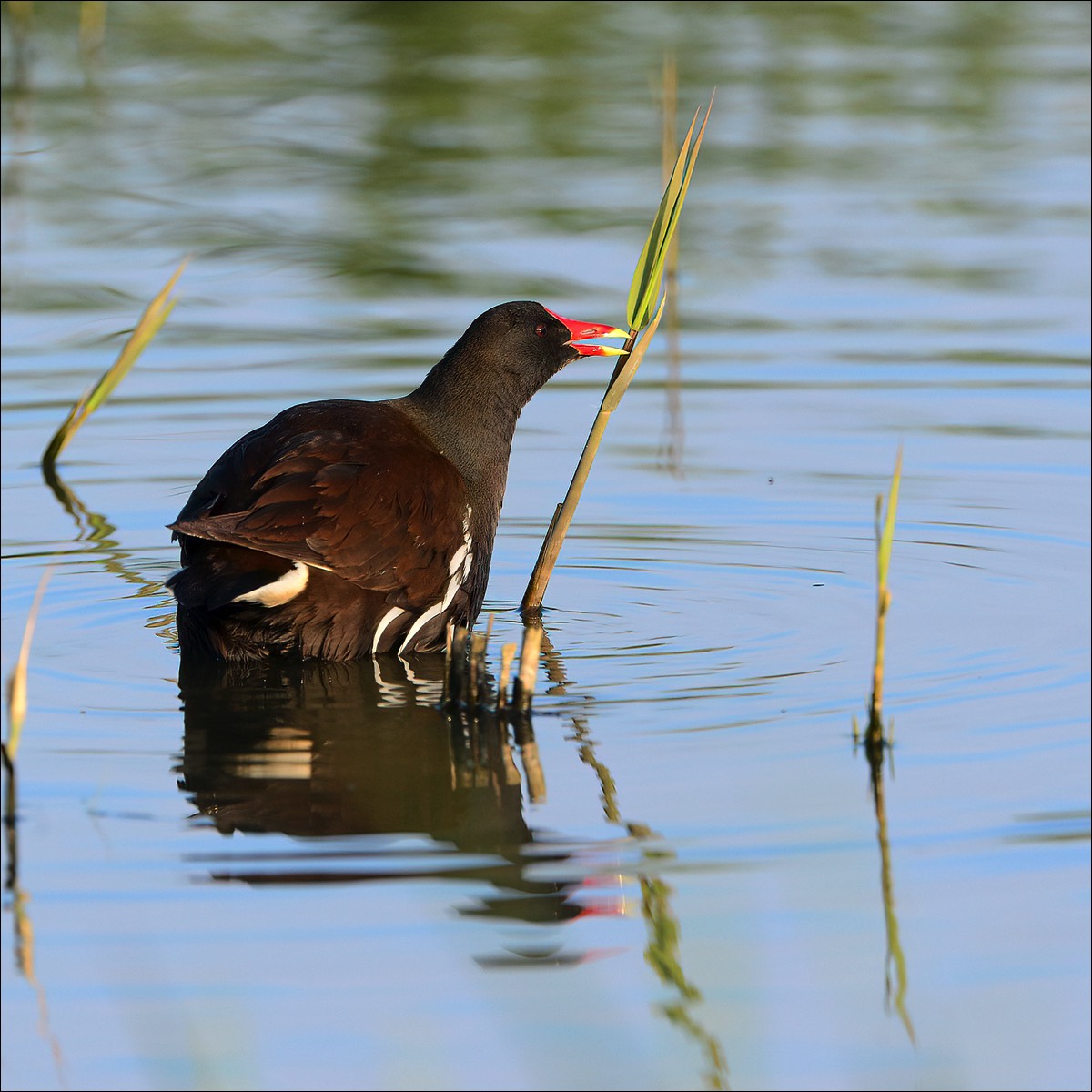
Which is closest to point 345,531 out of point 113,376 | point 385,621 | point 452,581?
point 385,621

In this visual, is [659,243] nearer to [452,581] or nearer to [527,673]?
[452,581]

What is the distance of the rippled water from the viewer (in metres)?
3.63

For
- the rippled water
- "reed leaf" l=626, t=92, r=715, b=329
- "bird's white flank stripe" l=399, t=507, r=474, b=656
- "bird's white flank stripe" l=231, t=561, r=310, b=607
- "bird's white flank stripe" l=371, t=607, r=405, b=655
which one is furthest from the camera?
"bird's white flank stripe" l=399, t=507, r=474, b=656

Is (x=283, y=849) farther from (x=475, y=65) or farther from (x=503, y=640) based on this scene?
(x=475, y=65)

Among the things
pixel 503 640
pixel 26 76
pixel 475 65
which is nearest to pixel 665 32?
pixel 475 65

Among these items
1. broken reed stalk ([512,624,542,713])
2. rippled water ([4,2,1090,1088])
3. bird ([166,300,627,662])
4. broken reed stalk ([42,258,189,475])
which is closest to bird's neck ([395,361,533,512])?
bird ([166,300,627,662])

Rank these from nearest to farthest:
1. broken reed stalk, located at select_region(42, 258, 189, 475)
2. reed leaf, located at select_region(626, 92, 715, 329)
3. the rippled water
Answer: the rippled water
reed leaf, located at select_region(626, 92, 715, 329)
broken reed stalk, located at select_region(42, 258, 189, 475)

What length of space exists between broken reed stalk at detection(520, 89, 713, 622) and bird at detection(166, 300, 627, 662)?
0.20 m

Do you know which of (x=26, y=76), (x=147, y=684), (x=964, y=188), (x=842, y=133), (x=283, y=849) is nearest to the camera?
(x=283, y=849)

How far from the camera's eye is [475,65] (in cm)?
1723

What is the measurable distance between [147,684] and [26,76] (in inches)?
475

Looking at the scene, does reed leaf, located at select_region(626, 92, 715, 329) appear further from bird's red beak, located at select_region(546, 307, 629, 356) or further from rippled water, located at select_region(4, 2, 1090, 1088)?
rippled water, located at select_region(4, 2, 1090, 1088)

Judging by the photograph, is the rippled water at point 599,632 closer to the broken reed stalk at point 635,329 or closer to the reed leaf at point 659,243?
the broken reed stalk at point 635,329

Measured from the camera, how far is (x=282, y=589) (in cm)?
557
